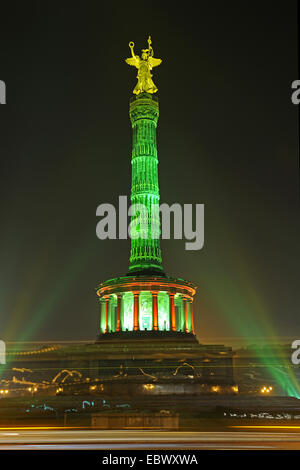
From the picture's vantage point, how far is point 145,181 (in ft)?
166

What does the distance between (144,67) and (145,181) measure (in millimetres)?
13323

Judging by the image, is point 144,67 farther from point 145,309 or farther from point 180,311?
point 180,311

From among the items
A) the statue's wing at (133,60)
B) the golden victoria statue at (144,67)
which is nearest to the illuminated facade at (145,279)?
the golden victoria statue at (144,67)

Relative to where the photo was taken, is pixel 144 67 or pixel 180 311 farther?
pixel 144 67

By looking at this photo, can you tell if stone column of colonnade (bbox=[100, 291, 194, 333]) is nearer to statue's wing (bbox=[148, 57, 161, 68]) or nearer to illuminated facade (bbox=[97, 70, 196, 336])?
illuminated facade (bbox=[97, 70, 196, 336])

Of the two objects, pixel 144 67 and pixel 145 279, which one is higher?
pixel 144 67

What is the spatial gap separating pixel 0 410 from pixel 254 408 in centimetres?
1273

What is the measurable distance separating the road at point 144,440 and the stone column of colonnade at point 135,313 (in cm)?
2852

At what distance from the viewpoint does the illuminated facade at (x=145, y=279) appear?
152 feet

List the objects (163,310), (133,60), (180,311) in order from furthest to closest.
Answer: (133,60) < (180,311) < (163,310)

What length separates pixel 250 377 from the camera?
37.9 metres

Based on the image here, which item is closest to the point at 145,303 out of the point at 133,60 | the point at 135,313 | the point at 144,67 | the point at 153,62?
the point at 135,313

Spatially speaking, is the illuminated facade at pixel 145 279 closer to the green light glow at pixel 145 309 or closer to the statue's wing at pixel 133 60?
the green light glow at pixel 145 309
